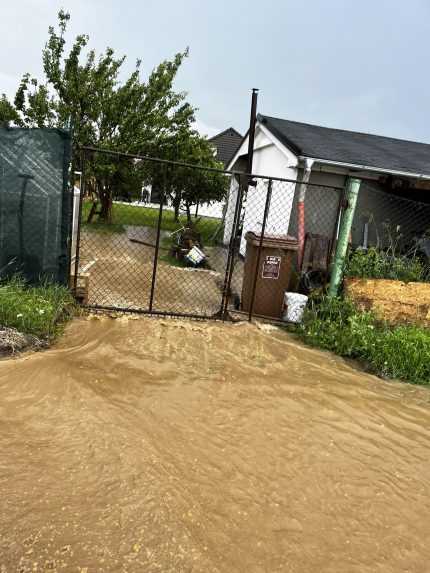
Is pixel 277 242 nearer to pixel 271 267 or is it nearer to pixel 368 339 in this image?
pixel 271 267

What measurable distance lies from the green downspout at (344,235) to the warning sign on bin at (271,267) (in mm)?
786

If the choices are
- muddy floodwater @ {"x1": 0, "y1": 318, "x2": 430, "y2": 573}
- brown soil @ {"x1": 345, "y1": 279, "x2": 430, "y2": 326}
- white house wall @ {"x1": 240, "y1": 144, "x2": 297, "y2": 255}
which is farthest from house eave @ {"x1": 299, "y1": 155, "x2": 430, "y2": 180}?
muddy floodwater @ {"x1": 0, "y1": 318, "x2": 430, "y2": 573}

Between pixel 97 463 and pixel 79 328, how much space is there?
2639mm

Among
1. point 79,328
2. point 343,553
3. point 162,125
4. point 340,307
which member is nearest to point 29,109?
point 162,125

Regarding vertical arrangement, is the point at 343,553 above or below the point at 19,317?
below

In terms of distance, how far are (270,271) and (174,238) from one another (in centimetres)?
646

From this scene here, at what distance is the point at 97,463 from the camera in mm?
3014

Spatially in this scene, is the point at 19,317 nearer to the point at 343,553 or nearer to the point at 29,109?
the point at 343,553

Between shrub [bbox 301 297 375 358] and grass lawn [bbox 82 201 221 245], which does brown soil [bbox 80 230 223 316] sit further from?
grass lawn [bbox 82 201 221 245]

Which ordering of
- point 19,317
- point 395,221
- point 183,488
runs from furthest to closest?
point 395,221 < point 19,317 < point 183,488

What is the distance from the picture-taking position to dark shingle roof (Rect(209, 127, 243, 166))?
27.1 m

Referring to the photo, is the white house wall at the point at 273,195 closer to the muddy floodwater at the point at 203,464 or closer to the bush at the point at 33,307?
the bush at the point at 33,307

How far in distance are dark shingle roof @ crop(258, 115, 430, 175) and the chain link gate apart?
31.3 inches

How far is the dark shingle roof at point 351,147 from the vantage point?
9.34 m
